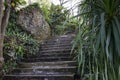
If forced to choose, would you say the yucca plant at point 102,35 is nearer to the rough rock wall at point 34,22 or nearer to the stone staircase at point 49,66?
the stone staircase at point 49,66

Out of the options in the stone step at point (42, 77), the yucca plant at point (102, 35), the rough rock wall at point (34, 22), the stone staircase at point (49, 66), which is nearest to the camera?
the yucca plant at point (102, 35)

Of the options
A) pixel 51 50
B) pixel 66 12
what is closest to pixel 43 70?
pixel 51 50

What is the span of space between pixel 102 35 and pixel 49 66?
8.37ft

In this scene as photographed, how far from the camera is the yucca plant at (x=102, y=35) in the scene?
180 cm

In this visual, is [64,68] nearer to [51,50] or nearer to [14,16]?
[51,50]

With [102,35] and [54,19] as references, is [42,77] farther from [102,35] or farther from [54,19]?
[54,19]

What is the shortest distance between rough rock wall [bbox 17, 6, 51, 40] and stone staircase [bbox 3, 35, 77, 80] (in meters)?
0.65

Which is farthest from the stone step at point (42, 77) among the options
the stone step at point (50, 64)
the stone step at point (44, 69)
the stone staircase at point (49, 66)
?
the stone step at point (50, 64)

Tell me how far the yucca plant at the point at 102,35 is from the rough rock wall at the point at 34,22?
3.83 m

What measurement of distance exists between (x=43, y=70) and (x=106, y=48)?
96.5 inches

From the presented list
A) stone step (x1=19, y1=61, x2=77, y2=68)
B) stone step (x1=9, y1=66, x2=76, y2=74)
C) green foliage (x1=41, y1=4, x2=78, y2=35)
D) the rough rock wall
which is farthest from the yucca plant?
green foliage (x1=41, y1=4, x2=78, y2=35)

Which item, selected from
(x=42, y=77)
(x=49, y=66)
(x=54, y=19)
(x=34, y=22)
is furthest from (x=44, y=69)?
(x=54, y=19)

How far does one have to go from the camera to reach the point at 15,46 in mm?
4473

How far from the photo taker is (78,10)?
2.13m
